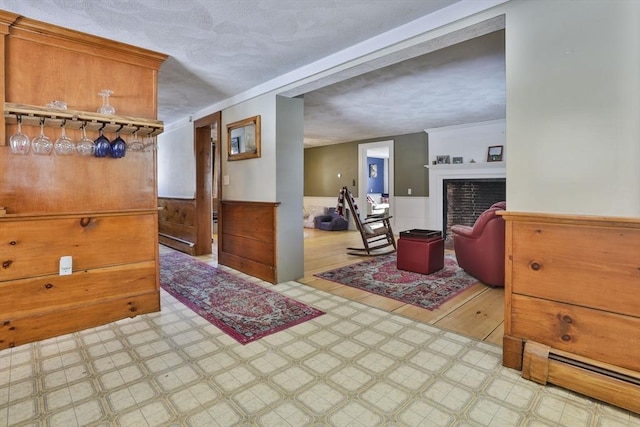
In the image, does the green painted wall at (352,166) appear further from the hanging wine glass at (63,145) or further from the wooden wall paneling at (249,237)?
the hanging wine glass at (63,145)

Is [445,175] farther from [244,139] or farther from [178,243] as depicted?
[178,243]

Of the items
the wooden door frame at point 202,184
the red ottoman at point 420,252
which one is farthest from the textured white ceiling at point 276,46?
the red ottoman at point 420,252

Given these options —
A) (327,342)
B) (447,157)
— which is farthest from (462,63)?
(447,157)

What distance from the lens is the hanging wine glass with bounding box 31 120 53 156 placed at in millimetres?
2129

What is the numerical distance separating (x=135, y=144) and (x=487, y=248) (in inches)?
131

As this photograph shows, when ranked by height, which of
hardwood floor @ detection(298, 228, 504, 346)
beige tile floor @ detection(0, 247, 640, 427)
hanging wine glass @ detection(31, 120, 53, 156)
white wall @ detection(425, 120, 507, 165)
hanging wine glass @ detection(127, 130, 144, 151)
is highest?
white wall @ detection(425, 120, 507, 165)

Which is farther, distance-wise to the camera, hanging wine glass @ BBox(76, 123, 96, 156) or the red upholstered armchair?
the red upholstered armchair

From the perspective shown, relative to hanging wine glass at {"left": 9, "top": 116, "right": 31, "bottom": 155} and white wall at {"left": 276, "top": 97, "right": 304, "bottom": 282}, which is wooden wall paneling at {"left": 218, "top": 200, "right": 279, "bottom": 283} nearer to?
white wall at {"left": 276, "top": 97, "right": 304, "bottom": 282}

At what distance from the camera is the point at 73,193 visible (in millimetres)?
2381

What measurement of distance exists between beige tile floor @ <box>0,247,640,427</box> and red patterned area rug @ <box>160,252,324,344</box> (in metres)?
0.13

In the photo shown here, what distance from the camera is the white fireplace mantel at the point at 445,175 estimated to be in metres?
5.65

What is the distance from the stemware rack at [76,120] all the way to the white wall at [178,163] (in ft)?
7.93

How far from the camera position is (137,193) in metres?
2.65

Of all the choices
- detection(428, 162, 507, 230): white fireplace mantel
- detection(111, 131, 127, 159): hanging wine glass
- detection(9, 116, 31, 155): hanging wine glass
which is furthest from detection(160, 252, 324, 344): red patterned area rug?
detection(428, 162, 507, 230): white fireplace mantel
